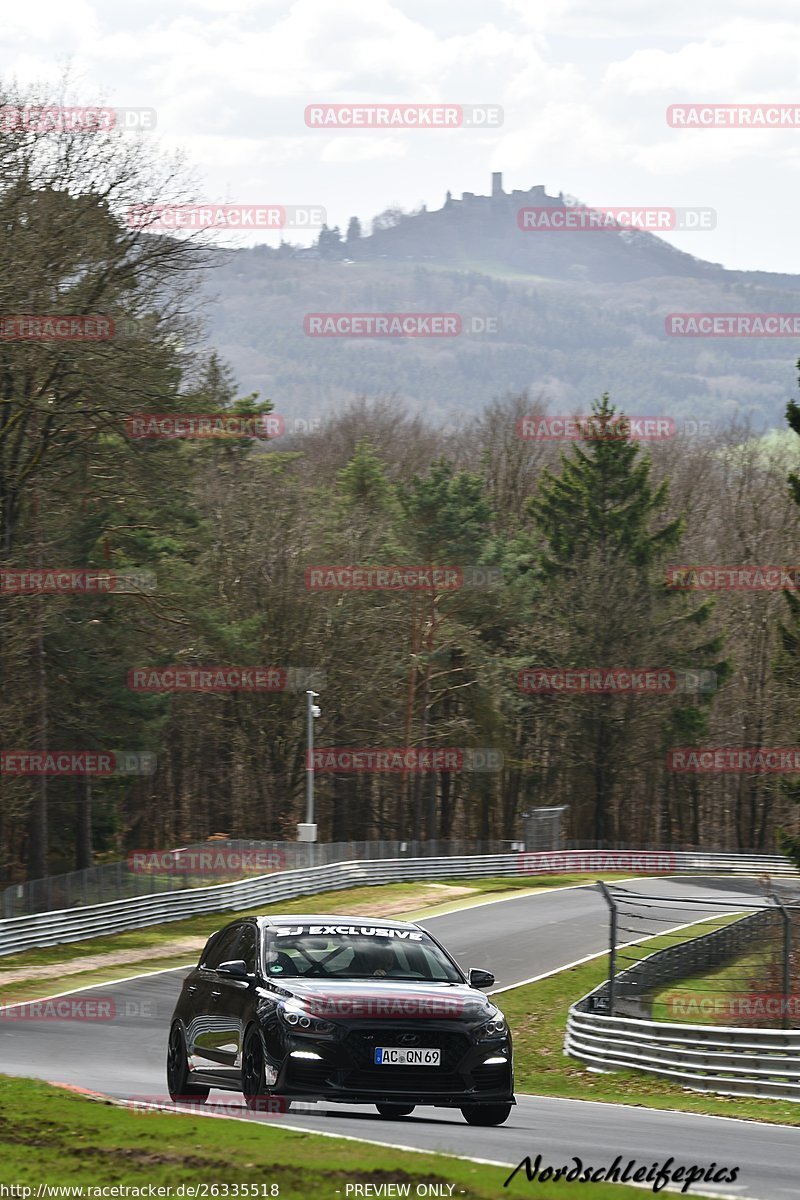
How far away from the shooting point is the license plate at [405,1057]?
37.0 feet

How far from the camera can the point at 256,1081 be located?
1156 centimetres

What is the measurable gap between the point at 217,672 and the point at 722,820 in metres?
34.5

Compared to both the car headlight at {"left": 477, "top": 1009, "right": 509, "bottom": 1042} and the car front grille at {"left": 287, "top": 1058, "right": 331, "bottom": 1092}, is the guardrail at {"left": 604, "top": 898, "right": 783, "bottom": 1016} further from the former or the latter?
the car front grille at {"left": 287, "top": 1058, "right": 331, "bottom": 1092}

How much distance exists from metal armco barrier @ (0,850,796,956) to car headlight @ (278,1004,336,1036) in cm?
2473

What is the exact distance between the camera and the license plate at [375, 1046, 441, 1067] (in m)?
11.3

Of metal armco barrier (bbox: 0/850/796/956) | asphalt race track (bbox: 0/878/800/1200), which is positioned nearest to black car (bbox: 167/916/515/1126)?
asphalt race track (bbox: 0/878/800/1200)

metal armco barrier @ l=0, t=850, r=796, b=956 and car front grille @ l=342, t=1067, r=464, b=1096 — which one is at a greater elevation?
car front grille @ l=342, t=1067, r=464, b=1096

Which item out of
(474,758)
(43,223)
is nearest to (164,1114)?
(43,223)

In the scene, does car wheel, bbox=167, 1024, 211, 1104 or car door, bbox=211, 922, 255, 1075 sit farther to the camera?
car wheel, bbox=167, 1024, 211, 1104

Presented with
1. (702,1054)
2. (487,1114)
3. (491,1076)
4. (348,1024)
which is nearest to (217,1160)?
(348,1024)

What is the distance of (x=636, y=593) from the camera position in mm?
70250

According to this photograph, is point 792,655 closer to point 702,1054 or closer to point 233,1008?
point 702,1054

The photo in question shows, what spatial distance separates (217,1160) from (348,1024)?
2.63 meters

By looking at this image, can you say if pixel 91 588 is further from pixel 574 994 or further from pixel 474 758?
pixel 474 758
